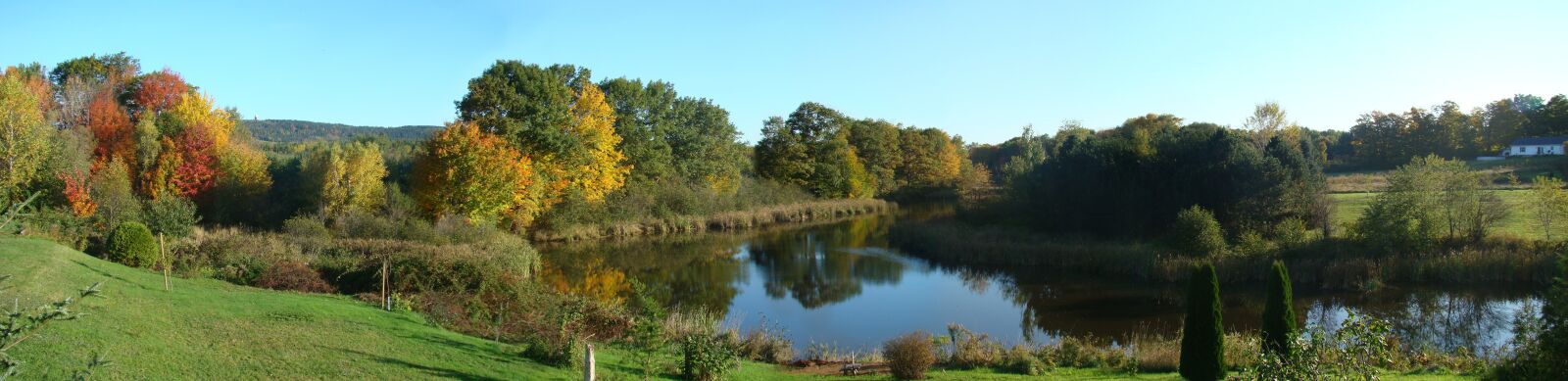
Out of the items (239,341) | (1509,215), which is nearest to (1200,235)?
(1509,215)

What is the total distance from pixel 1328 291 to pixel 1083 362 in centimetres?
1325

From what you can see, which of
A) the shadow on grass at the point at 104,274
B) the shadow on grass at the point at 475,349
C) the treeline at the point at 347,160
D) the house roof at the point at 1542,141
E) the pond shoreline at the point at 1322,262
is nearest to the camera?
the shadow on grass at the point at 475,349

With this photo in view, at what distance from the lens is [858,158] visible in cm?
6575

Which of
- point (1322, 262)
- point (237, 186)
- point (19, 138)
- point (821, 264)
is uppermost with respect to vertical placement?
point (19, 138)

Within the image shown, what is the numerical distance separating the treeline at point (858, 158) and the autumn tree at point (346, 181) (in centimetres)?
3106

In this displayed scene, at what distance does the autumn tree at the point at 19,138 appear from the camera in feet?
74.5

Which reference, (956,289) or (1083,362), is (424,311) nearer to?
(1083,362)

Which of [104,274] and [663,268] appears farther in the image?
[663,268]

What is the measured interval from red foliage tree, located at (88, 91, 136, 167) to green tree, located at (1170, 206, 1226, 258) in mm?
39029

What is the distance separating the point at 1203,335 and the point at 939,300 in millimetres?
11615

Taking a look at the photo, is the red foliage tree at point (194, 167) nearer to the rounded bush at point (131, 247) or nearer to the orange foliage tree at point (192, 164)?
the orange foliage tree at point (192, 164)

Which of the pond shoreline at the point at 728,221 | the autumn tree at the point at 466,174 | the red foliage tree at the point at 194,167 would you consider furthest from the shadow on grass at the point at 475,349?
the red foliage tree at the point at 194,167

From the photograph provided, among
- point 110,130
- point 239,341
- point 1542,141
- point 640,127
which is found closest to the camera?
point 239,341

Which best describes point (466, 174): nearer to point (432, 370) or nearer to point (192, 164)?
point (192, 164)
